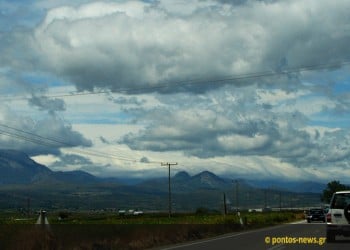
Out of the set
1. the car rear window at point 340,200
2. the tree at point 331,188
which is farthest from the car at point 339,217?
the tree at point 331,188

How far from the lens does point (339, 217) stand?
1049 inches

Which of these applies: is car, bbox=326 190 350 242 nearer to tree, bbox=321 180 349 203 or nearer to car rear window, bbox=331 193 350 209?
car rear window, bbox=331 193 350 209

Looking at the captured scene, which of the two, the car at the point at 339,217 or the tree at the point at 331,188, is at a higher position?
the tree at the point at 331,188

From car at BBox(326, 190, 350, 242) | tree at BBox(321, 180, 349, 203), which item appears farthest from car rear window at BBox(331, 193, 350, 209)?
tree at BBox(321, 180, 349, 203)

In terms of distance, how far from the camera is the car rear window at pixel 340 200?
2709cm

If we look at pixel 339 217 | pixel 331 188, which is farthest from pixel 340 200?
pixel 331 188

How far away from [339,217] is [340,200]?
0.81 meters

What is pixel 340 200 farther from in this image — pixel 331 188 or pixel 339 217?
pixel 331 188

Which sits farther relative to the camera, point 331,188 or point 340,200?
point 331,188

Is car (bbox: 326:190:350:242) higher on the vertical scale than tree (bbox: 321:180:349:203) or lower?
lower

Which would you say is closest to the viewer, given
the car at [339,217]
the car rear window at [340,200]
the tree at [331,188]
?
the car at [339,217]

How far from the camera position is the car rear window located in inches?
1067

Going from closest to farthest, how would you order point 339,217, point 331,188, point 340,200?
point 339,217 < point 340,200 < point 331,188

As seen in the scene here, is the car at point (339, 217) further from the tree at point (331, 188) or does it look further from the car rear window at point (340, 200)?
the tree at point (331, 188)
